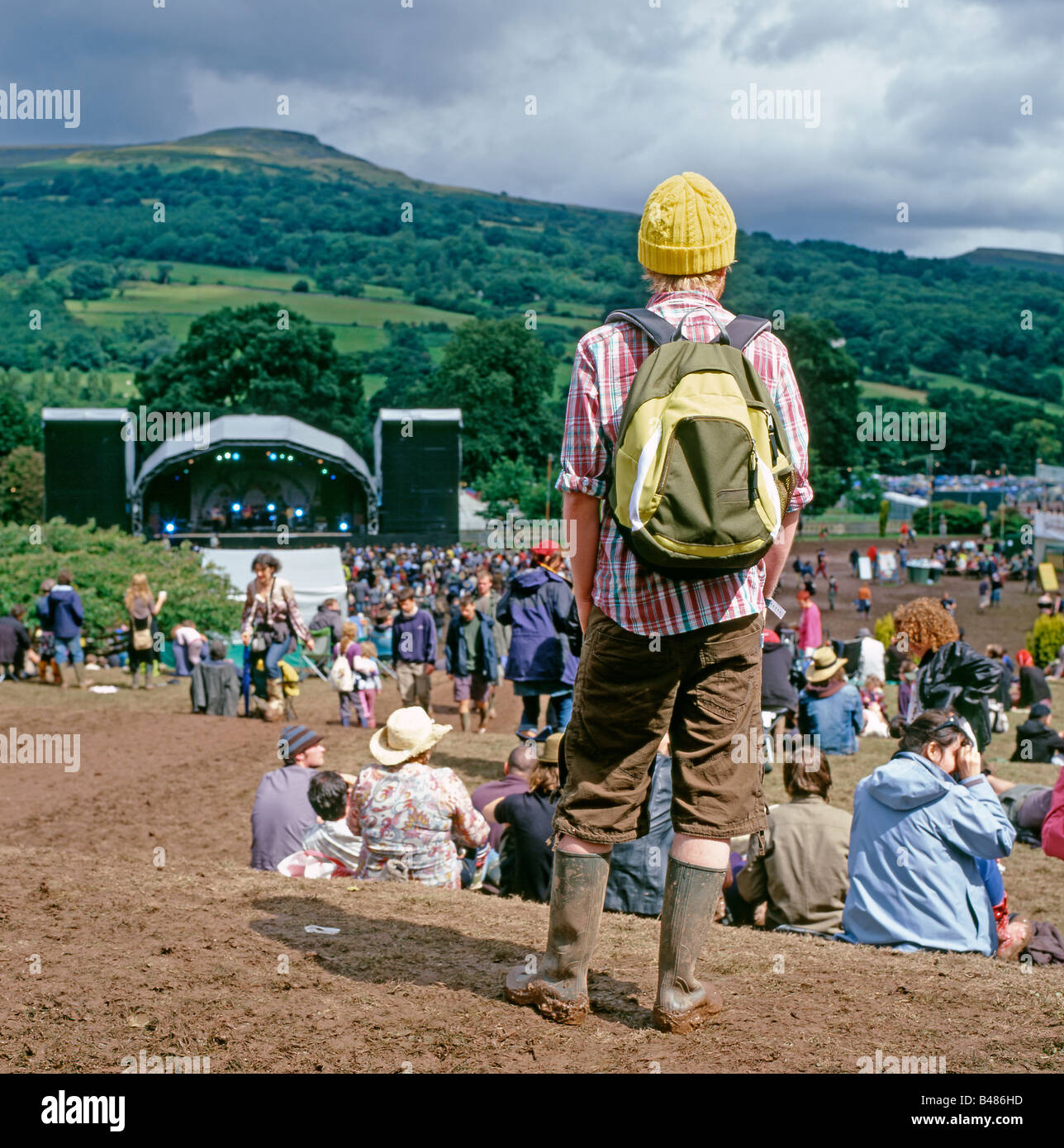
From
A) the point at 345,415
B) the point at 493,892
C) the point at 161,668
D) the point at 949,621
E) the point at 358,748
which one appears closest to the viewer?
the point at 493,892

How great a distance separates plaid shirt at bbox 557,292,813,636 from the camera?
3016 mm

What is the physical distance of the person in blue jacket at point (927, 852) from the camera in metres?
4.90

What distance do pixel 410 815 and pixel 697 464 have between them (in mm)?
3535

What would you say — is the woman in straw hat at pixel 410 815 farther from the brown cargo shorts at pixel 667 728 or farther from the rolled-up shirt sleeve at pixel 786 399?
the rolled-up shirt sleeve at pixel 786 399

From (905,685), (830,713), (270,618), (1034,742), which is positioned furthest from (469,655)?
(1034,742)

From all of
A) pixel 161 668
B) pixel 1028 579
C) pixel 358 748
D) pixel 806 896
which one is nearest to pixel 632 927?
pixel 806 896

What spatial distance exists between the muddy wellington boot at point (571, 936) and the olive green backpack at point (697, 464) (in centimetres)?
86

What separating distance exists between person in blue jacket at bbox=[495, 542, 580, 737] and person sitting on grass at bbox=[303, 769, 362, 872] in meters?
2.89

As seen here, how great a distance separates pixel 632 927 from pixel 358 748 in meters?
8.62

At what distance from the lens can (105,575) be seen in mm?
24875

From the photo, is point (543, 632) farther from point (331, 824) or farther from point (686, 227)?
point (686, 227)

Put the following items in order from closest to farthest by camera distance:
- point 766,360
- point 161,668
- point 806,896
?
point 766,360
point 806,896
point 161,668
